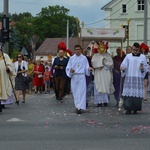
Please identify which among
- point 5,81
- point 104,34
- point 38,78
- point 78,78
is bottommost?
point 38,78

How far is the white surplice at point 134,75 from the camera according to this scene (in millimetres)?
15602

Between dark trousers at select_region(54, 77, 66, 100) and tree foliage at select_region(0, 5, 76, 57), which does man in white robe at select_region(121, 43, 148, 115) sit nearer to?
dark trousers at select_region(54, 77, 66, 100)

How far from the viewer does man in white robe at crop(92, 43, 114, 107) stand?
1850 cm

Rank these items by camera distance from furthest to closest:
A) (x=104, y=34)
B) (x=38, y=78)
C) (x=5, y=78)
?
(x=38, y=78) < (x=104, y=34) < (x=5, y=78)

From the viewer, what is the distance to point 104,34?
22625 millimetres

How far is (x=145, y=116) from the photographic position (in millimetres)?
14977

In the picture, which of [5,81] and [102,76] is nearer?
[5,81]

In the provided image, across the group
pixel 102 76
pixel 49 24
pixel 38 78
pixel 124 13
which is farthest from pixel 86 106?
pixel 49 24

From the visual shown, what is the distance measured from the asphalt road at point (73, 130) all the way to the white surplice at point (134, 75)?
2.03 feet

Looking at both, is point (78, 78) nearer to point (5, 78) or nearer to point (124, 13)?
point (5, 78)

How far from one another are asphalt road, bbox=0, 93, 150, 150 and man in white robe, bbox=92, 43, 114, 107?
1579 millimetres

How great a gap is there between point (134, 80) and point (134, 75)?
0.45 feet

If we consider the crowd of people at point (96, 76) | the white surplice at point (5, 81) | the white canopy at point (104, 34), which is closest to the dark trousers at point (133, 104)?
the crowd of people at point (96, 76)

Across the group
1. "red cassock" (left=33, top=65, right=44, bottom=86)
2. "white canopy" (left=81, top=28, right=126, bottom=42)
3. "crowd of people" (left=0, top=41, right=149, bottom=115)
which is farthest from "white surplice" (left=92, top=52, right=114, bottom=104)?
"red cassock" (left=33, top=65, right=44, bottom=86)
